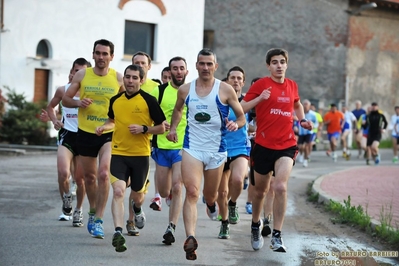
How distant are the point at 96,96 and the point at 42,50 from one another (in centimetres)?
1978

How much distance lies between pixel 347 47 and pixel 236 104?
33.4 m

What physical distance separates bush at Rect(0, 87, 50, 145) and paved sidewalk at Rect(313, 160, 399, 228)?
10.3m

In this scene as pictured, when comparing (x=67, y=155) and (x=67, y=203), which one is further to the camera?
(x=67, y=203)

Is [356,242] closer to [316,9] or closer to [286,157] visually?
[286,157]

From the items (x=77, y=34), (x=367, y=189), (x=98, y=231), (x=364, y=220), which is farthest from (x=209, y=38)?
(x=98, y=231)

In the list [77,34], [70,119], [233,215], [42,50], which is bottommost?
[233,215]

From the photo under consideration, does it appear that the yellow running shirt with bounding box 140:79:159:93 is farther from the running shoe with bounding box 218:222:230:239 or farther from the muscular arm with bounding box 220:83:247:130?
the muscular arm with bounding box 220:83:247:130

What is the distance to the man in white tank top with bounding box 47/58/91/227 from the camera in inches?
437

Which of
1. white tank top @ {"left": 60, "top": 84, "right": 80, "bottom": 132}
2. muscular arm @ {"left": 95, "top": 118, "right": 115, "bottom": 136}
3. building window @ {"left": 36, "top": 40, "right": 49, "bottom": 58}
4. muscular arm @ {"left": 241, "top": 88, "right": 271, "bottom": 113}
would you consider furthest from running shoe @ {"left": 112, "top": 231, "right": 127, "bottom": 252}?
building window @ {"left": 36, "top": 40, "right": 49, "bottom": 58}

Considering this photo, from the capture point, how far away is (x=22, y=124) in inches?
1069

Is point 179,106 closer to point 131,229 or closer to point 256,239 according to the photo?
point 256,239

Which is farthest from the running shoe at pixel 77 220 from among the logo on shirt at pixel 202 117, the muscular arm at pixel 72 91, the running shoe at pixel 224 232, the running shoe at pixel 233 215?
the logo on shirt at pixel 202 117

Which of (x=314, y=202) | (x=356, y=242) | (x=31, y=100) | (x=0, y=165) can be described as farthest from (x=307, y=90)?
(x=356, y=242)

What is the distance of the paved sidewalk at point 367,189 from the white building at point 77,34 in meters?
11.5
